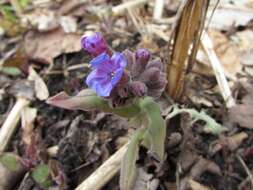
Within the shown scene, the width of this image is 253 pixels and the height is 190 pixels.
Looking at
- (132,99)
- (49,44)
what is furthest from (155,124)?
(49,44)

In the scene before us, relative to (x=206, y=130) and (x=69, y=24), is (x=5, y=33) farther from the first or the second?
(x=206, y=130)

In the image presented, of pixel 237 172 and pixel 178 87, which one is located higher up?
pixel 178 87

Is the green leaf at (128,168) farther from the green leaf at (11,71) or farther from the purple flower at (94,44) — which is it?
the green leaf at (11,71)

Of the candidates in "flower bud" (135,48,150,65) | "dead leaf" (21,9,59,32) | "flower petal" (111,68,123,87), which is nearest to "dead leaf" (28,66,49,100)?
"dead leaf" (21,9,59,32)

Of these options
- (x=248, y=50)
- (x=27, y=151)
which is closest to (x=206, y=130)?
(x=248, y=50)

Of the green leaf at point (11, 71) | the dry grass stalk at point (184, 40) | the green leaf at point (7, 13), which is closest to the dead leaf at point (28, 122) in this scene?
the green leaf at point (11, 71)

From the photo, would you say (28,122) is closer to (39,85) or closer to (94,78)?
(39,85)
